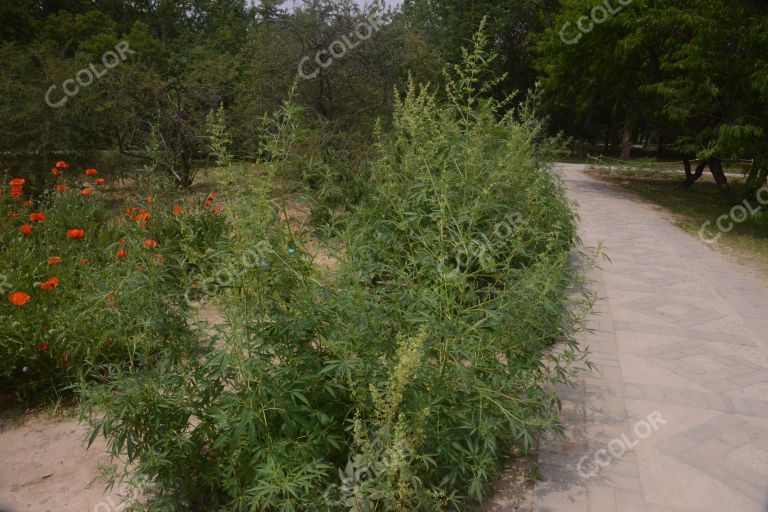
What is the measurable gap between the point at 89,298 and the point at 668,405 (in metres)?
3.72

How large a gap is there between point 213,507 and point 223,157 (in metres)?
1.57

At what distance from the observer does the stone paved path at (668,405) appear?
2795mm

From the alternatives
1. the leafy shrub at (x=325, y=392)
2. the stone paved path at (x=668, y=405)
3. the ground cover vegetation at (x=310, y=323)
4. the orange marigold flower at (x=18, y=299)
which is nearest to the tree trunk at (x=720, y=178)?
the stone paved path at (x=668, y=405)

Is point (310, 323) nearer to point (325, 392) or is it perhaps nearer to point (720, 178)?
point (325, 392)

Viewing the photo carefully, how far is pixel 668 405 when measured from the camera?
3.67 m

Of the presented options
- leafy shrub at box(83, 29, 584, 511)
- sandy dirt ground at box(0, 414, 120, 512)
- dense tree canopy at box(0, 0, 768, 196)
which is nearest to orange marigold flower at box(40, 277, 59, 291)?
sandy dirt ground at box(0, 414, 120, 512)

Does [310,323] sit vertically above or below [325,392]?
above

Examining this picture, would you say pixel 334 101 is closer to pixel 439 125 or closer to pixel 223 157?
pixel 439 125

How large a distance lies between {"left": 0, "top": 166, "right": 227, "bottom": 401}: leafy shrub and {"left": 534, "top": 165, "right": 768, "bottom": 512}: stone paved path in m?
2.06

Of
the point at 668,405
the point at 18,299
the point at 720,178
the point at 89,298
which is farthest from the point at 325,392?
the point at 720,178

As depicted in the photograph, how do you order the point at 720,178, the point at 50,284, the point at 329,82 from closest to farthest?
1. the point at 50,284
2. the point at 329,82
3. the point at 720,178

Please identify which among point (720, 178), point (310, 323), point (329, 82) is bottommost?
point (310, 323)

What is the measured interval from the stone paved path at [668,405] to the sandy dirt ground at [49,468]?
2281 mm

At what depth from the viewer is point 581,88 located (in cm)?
1650
